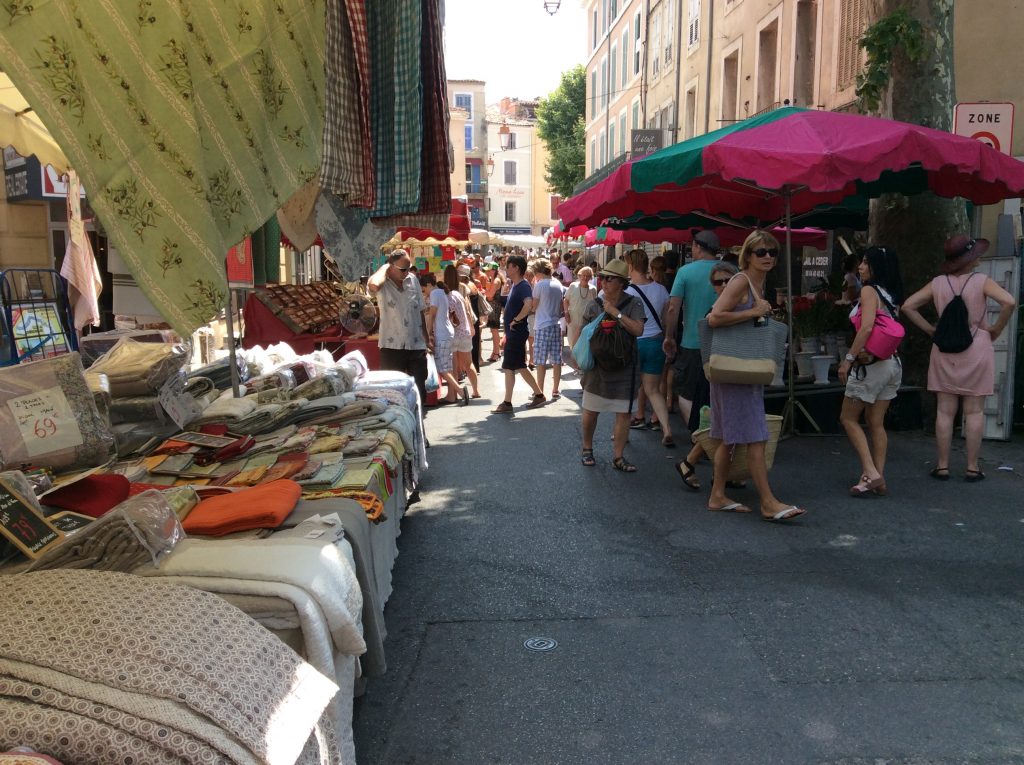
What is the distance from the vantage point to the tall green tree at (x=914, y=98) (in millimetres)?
8336

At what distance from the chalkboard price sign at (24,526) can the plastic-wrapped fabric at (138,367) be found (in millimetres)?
1432

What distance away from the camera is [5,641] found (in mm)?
1842

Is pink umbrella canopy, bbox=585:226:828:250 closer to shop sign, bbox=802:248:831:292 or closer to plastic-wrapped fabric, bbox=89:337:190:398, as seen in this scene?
shop sign, bbox=802:248:831:292

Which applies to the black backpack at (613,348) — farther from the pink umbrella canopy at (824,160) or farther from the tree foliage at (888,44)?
the tree foliage at (888,44)

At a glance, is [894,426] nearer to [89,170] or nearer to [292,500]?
[292,500]

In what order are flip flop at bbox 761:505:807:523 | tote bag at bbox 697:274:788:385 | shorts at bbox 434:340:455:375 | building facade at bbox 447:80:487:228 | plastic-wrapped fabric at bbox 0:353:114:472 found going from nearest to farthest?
plastic-wrapped fabric at bbox 0:353:114:472 → tote bag at bbox 697:274:788:385 → flip flop at bbox 761:505:807:523 → shorts at bbox 434:340:455:375 → building facade at bbox 447:80:487:228

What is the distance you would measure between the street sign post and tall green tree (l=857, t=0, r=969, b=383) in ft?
2.43

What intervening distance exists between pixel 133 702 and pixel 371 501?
1499 mm

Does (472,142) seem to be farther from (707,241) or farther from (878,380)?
(878,380)

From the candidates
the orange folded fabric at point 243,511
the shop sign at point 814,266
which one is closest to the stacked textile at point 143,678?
the orange folded fabric at point 243,511

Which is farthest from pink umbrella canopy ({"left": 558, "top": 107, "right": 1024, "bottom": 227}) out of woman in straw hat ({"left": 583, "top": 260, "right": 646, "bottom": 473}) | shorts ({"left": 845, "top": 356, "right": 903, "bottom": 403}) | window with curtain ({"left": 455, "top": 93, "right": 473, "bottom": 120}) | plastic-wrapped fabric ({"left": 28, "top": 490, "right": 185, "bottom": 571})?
window with curtain ({"left": 455, "top": 93, "right": 473, "bottom": 120})

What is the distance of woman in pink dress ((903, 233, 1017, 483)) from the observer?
21.6ft

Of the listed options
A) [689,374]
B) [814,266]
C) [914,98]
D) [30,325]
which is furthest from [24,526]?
[814,266]

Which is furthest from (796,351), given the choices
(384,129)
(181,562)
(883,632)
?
(181,562)
